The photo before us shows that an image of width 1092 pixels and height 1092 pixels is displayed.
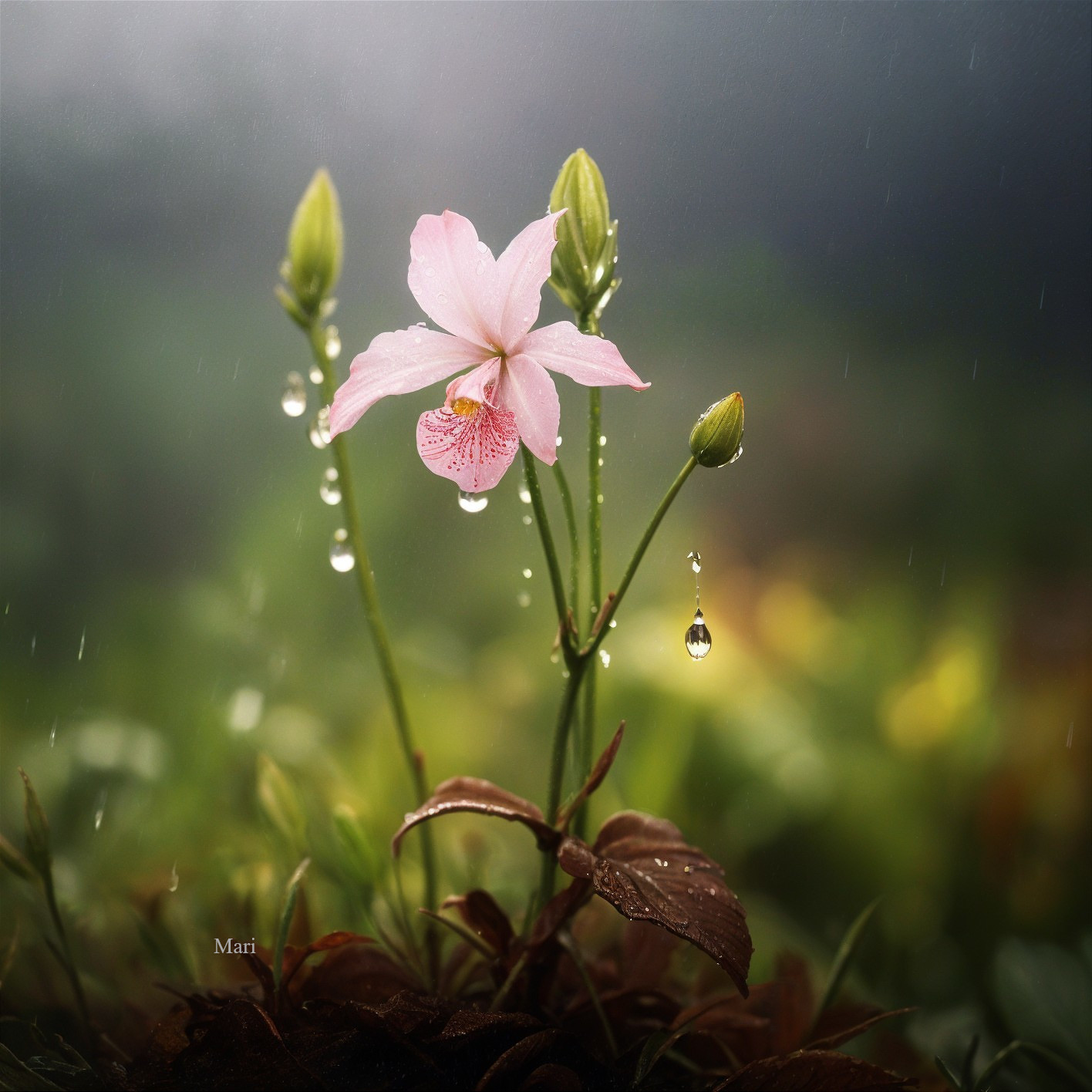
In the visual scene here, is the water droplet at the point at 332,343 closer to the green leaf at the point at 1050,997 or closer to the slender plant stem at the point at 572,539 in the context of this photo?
the slender plant stem at the point at 572,539

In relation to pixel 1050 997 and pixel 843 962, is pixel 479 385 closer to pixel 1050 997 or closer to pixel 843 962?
pixel 843 962

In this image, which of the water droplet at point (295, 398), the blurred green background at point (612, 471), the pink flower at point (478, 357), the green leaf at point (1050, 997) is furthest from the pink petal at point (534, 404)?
the green leaf at point (1050, 997)

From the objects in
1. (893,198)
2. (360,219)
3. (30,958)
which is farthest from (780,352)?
(30,958)

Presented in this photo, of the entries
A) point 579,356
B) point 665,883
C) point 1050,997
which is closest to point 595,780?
point 665,883

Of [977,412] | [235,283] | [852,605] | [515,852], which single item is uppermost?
[235,283]

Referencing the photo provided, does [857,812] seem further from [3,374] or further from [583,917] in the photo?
[3,374]

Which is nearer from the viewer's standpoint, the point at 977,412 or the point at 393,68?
the point at 393,68
